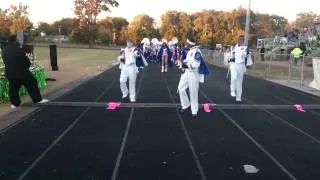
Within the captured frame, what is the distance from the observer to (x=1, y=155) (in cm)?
826

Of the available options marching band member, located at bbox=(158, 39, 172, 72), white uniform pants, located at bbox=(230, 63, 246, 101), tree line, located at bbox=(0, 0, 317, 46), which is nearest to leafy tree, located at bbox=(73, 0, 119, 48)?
tree line, located at bbox=(0, 0, 317, 46)

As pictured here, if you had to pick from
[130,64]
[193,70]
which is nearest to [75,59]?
[130,64]

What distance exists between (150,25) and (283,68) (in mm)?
92794

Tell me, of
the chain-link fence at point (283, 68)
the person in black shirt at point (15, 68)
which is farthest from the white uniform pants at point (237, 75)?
the chain-link fence at point (283, 68)

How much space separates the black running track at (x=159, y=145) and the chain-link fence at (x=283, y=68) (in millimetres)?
11764

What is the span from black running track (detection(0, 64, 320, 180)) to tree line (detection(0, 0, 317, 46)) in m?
77.3

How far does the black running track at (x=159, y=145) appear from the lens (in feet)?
24.3

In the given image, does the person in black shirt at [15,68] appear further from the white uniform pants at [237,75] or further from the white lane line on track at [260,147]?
the white uniform pants at [237,75]

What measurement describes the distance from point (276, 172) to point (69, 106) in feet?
25.3

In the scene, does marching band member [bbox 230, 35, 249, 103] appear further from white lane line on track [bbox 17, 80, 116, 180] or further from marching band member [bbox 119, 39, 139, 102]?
white lane line on track [bbox 17, 80, 116, 180]

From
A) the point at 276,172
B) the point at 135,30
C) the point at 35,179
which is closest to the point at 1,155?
the point at 35,179

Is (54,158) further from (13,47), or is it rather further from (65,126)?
(13,47)

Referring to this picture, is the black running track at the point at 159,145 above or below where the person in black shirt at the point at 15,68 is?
below

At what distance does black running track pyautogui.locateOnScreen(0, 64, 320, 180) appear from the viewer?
291 inches
